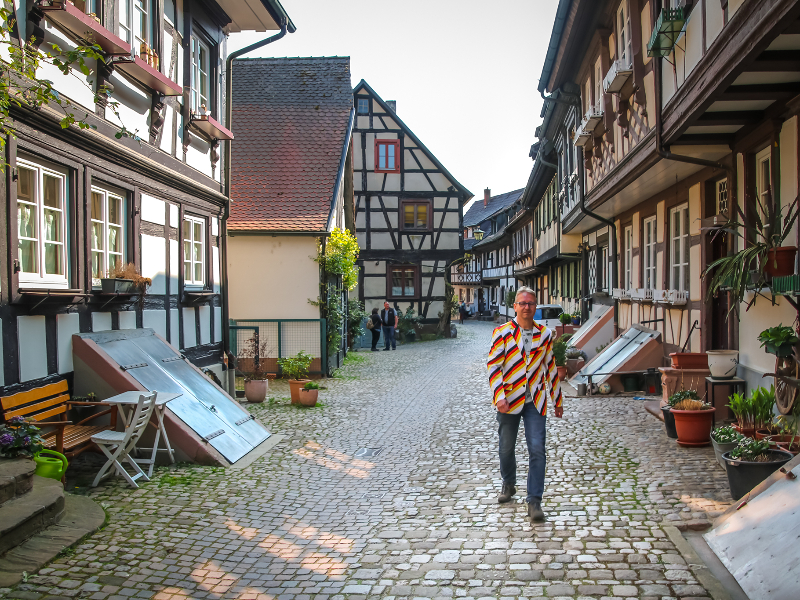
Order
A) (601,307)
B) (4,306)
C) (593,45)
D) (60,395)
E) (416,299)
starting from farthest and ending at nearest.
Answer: (416,299), (601,307), (593,45), (60,395), (4,306)

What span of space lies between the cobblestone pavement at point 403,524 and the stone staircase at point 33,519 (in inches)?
4.3

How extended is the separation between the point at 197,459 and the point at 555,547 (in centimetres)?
389

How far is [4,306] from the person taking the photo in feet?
18.6

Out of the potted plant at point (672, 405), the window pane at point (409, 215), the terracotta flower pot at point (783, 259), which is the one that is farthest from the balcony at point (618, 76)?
the window pane at point (409, 215)

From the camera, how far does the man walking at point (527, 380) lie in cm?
510

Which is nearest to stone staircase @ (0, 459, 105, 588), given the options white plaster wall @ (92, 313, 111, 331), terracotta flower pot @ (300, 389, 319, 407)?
white plaster wall @ (92, 313, 111, 331)

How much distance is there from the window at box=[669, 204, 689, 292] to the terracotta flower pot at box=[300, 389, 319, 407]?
583 centimetres

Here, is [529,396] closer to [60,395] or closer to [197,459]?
[197,459]

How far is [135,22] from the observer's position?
8242 millimetres

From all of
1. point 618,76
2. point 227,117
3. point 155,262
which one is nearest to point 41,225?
point 155,262

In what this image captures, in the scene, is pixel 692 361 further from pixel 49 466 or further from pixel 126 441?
pixel 49 466

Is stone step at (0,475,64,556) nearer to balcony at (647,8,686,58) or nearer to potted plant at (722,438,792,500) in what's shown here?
potted plant at (722,438,792,500)

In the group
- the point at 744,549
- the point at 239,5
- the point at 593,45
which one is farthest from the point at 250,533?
the point at 593,45

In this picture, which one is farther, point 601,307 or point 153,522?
point 601,307
